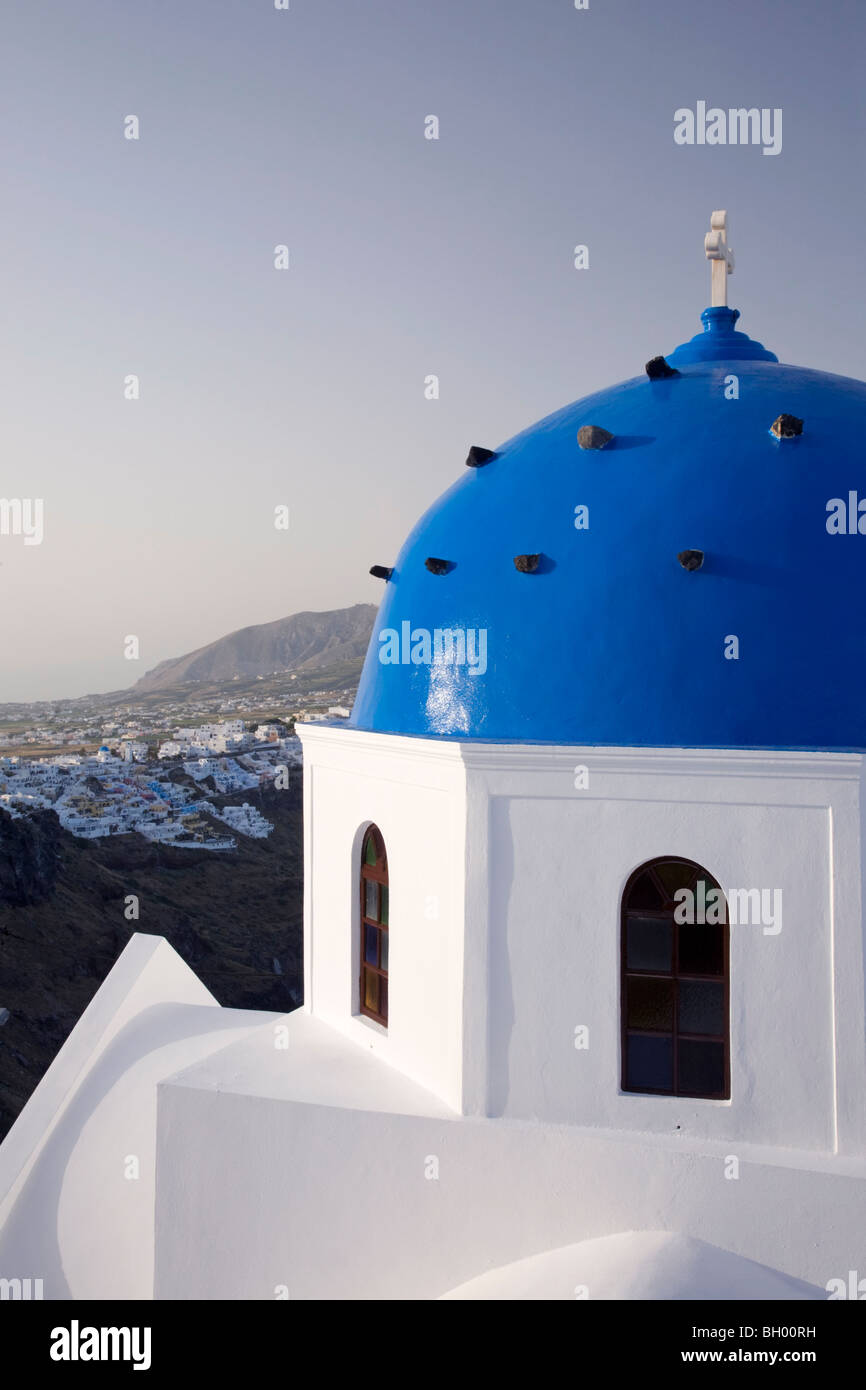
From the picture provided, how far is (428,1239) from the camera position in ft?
21.1

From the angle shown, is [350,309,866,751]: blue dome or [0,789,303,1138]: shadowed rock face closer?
[350,309,866,751]: blue dome

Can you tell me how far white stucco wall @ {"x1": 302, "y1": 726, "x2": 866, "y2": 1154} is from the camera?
5730 mm

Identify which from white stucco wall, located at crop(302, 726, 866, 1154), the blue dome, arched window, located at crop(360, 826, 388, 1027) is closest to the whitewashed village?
arched window, located at crop(360, 826, 388, 1027)

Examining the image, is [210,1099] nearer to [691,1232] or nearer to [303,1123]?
[303,1123]

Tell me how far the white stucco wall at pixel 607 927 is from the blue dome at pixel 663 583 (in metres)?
→ 0.35

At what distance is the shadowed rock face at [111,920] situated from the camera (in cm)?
2744

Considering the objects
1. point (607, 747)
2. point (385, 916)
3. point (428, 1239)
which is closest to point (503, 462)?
point (607, 747)

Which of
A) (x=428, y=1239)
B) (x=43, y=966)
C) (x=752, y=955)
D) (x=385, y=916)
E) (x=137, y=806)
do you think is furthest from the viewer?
(x=137, y=806)

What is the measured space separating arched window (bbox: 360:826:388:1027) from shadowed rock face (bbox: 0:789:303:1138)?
1885 cm

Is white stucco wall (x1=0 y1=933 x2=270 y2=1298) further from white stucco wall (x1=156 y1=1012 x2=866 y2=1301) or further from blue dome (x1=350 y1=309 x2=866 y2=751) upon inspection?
blue dome (x1=350 y1=309 x2=866 y2=751)

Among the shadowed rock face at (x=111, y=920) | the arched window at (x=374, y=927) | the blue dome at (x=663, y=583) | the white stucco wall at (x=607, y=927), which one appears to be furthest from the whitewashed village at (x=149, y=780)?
the white stucco wall at (x=607, y=927)

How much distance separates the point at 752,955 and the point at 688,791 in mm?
1063

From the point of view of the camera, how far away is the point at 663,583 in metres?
6.23

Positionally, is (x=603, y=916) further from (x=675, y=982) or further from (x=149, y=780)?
(x=149, y=780)
